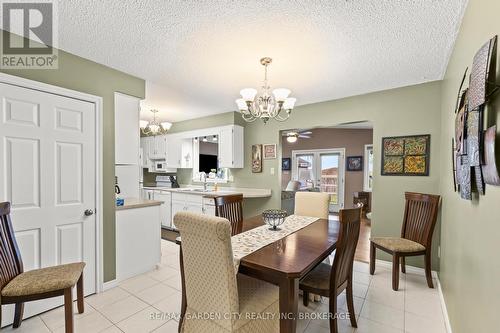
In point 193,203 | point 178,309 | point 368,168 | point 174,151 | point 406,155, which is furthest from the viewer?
point 368,168

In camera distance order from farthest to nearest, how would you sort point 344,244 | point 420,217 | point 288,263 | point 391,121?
point 391,121 < point 420,217 < point 344,244 < point 288,263

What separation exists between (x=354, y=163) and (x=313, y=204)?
4.52 m

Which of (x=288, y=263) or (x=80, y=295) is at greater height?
(x=288, y=263)

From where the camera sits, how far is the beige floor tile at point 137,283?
2549mm

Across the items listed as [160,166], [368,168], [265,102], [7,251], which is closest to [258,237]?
[265,102]

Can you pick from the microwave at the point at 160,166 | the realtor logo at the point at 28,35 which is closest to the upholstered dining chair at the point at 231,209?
the realtor logo at the point at 28,35

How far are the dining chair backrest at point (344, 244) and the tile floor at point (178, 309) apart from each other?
1.76 ft

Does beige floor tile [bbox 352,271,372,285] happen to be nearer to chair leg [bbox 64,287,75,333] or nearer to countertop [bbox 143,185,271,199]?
countertop [bbox 143,185,271,199]

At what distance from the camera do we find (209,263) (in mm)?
1372

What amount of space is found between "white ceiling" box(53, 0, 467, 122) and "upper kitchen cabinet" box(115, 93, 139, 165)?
35 centimetres

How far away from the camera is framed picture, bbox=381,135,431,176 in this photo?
2.91 meters

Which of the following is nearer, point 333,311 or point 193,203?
point 333,311

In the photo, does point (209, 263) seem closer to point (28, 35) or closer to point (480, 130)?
point (480, 130)

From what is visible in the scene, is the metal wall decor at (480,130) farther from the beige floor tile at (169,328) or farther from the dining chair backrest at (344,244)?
the beige floor tile at (169,328)
